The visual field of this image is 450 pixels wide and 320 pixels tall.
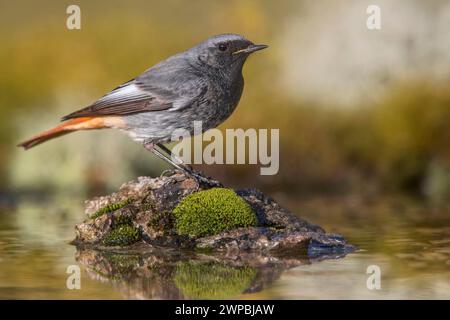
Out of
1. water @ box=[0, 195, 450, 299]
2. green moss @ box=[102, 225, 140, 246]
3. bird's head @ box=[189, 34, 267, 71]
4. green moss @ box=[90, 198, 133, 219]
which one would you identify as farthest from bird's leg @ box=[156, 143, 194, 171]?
water @ box=[0, 195, 450, 299]

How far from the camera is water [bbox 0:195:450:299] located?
267 inches

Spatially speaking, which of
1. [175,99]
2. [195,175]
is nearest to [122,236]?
[195,175]

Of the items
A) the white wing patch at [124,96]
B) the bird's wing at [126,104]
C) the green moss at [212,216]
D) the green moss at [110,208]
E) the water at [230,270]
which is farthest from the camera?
the white wing patch at [124,96]

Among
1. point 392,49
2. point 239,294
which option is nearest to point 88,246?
point 239,294

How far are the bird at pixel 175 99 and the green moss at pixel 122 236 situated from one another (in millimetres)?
946

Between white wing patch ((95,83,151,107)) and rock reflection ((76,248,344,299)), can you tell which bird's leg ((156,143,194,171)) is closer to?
white wing patch ((95,83,151,107))

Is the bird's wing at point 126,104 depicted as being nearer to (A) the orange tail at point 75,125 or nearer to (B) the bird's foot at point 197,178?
(A) the orange tail at point 75,125

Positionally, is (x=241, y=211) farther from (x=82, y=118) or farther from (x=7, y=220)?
(x=7, y=220)

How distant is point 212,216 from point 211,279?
66.6 inches

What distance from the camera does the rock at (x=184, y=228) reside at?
8664 mm

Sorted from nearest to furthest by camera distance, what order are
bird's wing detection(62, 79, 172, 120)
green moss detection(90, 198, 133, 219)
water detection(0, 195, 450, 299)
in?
water detection(0, 195, 450, 299) → green moss detection(90, 198, 133, 219) → bird's wing detection(62, 79, 172, 120)

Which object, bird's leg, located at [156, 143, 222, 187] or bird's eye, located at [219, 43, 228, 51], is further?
bird's eye, located at [219, 43, 228, 51]

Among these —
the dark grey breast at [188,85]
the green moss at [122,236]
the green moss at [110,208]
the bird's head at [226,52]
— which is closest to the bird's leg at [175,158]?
the dark grey breast at [188,85]

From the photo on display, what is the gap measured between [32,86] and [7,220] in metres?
6.01
